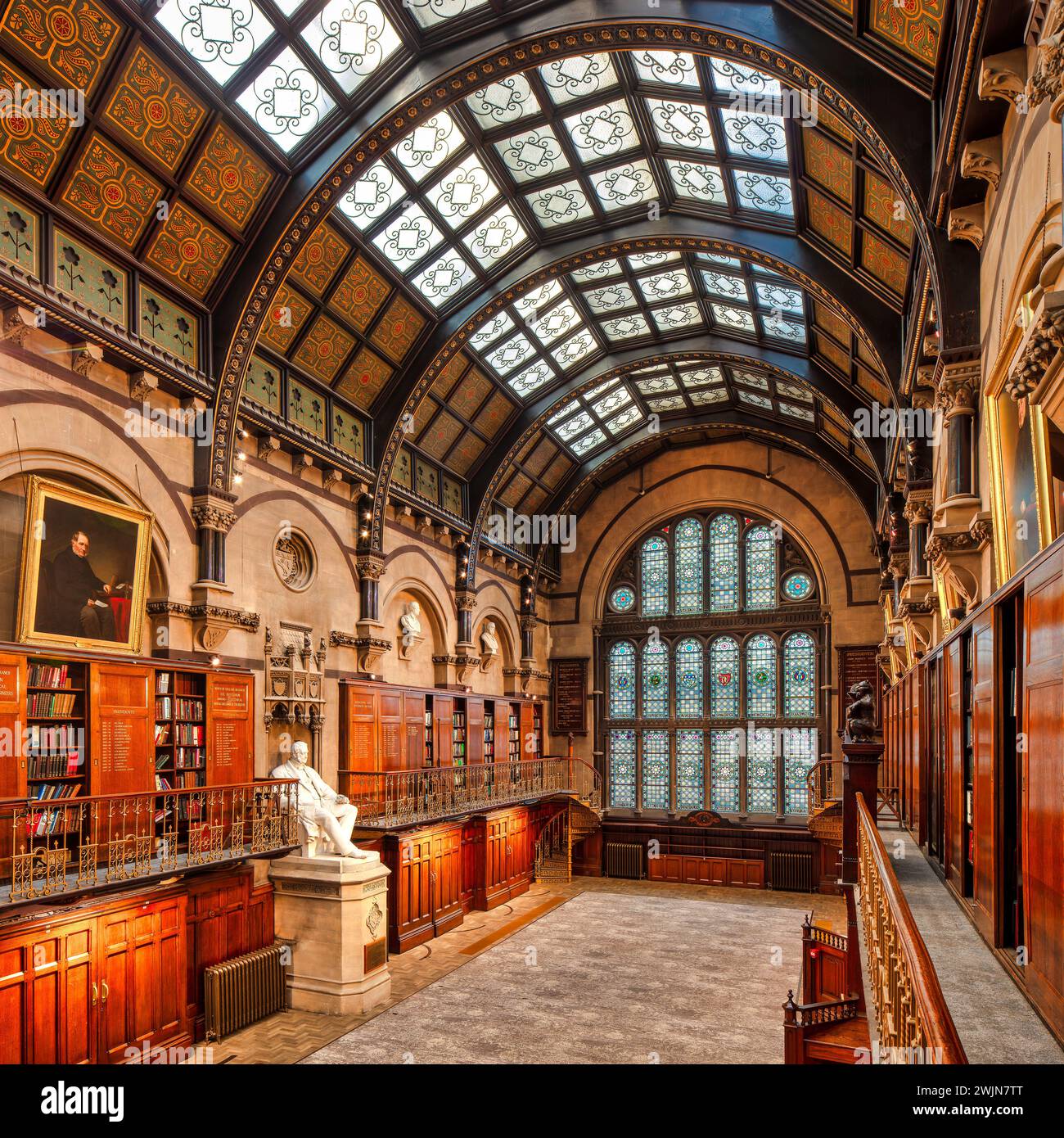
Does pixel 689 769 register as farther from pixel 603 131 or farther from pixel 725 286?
pixel 603 131

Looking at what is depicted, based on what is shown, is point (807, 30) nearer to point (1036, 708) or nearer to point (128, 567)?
point (1036, 708)

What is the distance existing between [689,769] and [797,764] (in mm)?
2682

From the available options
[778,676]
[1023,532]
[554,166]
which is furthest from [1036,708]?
[778,676]

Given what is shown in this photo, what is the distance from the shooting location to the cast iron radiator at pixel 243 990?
9148 mm

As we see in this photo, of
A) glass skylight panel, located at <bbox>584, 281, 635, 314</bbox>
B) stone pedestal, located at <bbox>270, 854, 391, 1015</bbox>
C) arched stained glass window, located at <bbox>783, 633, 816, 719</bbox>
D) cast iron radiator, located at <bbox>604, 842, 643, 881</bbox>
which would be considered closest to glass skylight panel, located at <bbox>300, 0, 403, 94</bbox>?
glass skylight panel, located at <bbox>584, 281, 635, 314</bbox>

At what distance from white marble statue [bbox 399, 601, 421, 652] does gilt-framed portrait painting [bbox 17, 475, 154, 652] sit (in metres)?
6.55

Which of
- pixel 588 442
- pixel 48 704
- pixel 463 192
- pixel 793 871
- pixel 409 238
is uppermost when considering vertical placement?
pixel 463 192

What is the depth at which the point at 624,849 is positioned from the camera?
19234 mm

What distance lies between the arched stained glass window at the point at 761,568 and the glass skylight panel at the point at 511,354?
330 inches

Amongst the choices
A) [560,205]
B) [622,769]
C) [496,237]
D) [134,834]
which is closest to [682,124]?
[560,205]

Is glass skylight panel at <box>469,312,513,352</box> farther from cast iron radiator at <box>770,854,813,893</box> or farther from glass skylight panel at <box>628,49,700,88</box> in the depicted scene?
cast iron radiator at <box>770,854,813,893</box>

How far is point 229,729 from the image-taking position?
10.6 meters

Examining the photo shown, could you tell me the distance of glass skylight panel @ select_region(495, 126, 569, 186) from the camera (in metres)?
11.5

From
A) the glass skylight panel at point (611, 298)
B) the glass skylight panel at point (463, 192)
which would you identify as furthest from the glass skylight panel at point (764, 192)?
the glass skylight panel at point (611, 298)
